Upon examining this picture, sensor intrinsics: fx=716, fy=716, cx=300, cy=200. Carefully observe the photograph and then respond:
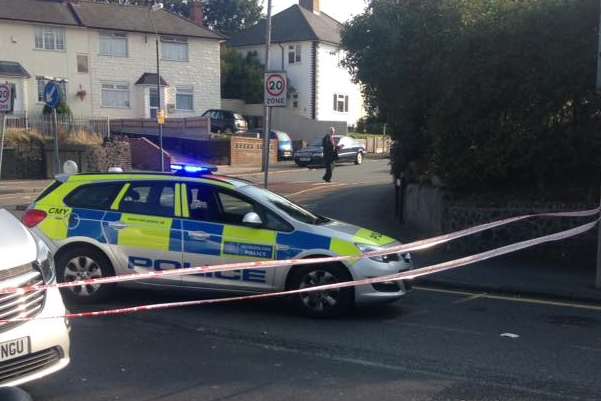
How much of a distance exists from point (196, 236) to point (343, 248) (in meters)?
1.57

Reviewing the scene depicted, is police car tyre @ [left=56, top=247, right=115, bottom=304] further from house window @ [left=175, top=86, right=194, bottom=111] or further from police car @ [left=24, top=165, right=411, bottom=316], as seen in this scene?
house window @ [left=175, top=86, right=194, bottom=111]

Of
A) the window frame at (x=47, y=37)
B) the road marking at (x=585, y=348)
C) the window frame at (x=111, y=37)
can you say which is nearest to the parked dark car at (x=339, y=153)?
the window frame at (x=111, y=37)

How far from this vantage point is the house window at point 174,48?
44344mm

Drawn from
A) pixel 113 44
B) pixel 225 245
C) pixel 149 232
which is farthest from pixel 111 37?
pixel 225 245

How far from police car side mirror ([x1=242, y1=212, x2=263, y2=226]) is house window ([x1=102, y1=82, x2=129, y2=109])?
37.2 m

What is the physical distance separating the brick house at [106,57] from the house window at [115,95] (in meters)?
0.06

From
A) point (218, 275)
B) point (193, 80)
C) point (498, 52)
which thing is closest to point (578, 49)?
point (498, 52)

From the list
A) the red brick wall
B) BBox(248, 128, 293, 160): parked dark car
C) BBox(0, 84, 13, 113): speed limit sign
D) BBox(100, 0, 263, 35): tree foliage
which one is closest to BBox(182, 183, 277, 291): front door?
BBox(0, 84, 13, 113): speed limit sign

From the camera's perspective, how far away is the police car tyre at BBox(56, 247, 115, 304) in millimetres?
7770

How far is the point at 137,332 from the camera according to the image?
669 cm

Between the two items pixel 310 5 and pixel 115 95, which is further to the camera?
pixel 310 5

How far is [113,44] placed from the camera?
42.7 metres

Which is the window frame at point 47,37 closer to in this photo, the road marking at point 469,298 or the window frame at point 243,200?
the window frame at point 243,200

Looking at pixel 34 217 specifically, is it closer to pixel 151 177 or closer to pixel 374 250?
pixel 151 177
